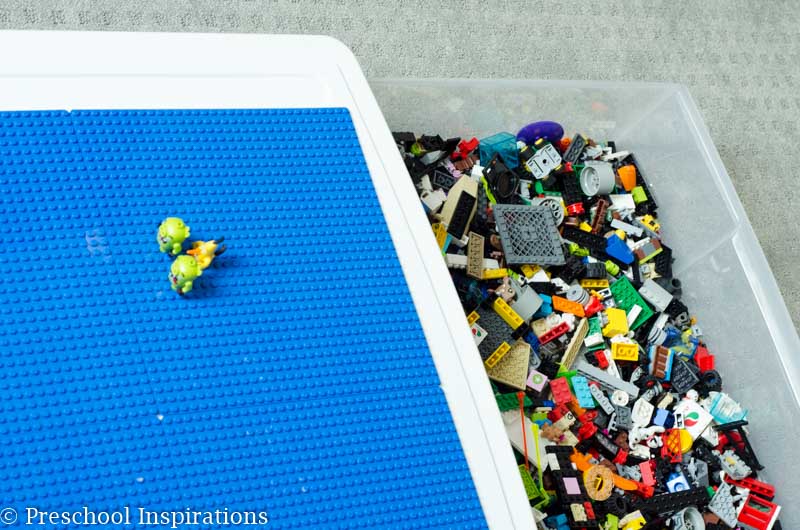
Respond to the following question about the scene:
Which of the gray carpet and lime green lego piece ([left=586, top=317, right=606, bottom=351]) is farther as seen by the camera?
the gray carpet

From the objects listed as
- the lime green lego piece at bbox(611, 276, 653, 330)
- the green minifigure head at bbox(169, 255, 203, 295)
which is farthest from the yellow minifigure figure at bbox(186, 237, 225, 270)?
the lime green lego piece at bbox(611, 276, 653, 330)

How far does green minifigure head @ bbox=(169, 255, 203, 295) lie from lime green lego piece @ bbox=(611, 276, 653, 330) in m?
0.71

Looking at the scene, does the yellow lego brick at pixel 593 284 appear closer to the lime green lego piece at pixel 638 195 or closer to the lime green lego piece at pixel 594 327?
the lime green lego piece at pixel 594 327

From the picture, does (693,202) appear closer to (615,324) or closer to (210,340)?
(615,324)

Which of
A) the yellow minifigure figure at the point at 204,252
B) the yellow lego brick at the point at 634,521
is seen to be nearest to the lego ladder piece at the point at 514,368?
the yellow lego brick at the point at 634,521

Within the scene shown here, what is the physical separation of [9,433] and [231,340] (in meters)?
0.18

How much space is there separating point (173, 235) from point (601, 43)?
108cm

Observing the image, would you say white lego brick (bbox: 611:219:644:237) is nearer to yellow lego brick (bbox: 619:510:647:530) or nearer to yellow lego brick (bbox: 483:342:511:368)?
yellow lego brick (bbox: 483:342:511:368)

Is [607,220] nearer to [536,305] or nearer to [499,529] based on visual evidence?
[536,305]

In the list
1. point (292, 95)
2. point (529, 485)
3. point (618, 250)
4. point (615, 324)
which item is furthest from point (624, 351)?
point (292, 95)

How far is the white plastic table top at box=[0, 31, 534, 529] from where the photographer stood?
0.70 meters

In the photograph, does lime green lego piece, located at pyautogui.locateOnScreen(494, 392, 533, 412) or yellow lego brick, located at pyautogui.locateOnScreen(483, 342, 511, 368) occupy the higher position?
yellow lego brick, located at pyautogui.locateOnScreen(483, 342, 511, 368)

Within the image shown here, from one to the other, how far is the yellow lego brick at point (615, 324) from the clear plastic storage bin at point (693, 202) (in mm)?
143

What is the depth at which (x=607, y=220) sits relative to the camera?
1.22 metres
